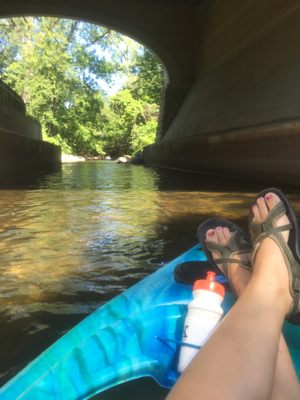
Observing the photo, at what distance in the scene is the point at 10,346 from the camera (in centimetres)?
162

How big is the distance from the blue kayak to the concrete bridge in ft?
17.3

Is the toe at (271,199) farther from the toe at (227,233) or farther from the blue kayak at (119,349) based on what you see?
the blue kayak at (119,349)

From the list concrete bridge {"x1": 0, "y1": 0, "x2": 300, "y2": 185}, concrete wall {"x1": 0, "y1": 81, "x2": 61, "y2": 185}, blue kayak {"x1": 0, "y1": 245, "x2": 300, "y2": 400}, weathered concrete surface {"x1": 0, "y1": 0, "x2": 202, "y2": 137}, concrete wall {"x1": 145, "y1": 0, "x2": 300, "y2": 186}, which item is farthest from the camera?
weathered concrete surface {"x1": 0, "y1": 0, "x2": 202, "y2": 137}

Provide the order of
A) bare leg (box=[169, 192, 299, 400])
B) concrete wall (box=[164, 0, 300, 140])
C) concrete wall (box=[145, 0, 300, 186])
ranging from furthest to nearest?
concrete wall (box=[164, 0, 300, 140]) → concrete wall (box=[145, 0, 300, 186]) → bare leg (box=[169, 192, 299, 400])

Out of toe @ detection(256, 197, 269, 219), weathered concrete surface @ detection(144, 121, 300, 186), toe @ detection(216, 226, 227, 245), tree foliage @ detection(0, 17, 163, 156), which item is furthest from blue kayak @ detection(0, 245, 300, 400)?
tree foliage @ detection(0, 17, 163, 156)

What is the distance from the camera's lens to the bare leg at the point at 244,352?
0.92 m

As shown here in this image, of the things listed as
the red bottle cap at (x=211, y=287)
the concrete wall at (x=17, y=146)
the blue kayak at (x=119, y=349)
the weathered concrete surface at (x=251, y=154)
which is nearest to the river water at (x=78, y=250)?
the blue kayak at (x=119, y=349)

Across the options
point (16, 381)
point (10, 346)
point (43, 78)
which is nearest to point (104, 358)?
point (16, 381)

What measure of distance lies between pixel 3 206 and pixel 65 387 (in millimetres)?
3841

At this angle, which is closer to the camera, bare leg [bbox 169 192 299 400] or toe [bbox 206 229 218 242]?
bare leg [bbox 169 192 299 400]

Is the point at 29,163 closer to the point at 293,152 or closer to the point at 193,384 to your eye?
the point at 293,152

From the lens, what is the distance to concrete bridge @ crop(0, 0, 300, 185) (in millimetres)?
7531

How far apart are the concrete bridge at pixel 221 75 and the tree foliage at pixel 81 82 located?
986cm

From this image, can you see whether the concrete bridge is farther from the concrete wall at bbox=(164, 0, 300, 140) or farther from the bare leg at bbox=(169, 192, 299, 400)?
the bare leg at bbox=(169, 192, 299, 400)
